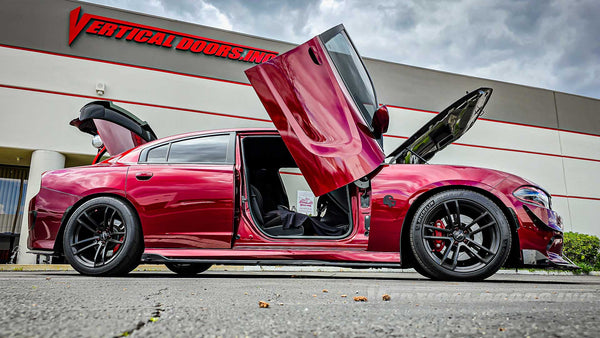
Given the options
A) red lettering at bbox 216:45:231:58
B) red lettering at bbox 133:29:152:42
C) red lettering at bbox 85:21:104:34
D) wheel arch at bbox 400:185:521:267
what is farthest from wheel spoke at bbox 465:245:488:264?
red lettering at bbox 85:21:104:34

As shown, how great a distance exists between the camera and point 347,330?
917mm

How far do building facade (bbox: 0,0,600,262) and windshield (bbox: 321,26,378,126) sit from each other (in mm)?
7796

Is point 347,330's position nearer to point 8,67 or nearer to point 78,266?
point 78,266

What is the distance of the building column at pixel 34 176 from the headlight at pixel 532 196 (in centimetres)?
989

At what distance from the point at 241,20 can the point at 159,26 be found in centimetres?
237

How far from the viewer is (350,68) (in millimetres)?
3223

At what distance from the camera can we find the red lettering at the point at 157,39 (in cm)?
1052

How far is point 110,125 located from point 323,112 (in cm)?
223

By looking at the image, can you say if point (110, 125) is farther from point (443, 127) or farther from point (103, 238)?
point (443, 127)

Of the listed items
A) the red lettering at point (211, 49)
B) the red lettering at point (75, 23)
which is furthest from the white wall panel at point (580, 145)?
the red lettering at point (75, 23)

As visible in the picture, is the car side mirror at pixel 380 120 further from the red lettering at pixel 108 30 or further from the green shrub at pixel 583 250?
the red lettering at pixel 108 30

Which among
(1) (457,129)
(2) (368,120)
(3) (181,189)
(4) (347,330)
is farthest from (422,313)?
(1) (457,129)

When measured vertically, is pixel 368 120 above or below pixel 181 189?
above

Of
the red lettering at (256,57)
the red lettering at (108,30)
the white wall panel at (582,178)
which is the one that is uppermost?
the red lettering at (108,30)
